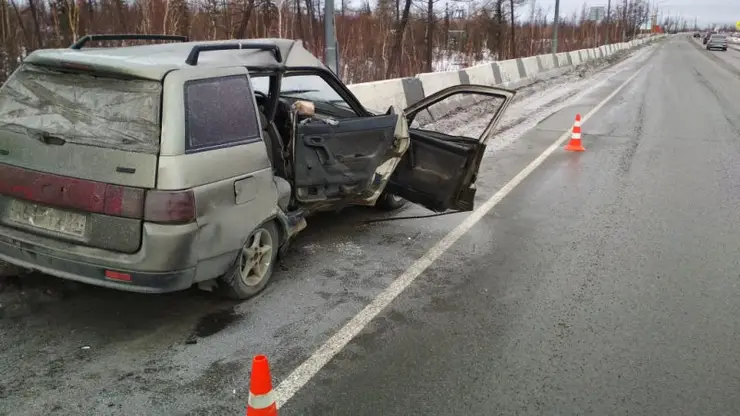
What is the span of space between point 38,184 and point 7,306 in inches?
36.5

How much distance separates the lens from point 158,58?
4.14 metres

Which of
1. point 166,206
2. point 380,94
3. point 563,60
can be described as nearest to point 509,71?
point 380,94

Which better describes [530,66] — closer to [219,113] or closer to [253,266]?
[253,266]

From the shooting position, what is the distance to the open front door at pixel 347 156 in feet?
15.6

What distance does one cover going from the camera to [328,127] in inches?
189

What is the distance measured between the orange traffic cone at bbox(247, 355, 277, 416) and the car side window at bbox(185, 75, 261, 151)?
5.49ft

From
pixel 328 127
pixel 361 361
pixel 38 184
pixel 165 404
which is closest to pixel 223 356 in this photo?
pixel 165 404

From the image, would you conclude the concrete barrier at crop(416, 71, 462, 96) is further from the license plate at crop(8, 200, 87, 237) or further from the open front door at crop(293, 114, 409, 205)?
the license plate at crop(8, 200, 87, 237)

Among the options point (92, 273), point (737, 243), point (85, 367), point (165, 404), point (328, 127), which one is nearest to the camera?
point (165, 404)

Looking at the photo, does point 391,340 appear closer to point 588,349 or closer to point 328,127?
point 588,349

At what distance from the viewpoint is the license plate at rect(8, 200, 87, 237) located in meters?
3.56

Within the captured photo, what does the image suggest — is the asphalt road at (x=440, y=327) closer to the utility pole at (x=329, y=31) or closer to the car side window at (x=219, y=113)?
the car side window at (x=219, y=113)

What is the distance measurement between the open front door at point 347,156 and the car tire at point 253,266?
0.56 metres

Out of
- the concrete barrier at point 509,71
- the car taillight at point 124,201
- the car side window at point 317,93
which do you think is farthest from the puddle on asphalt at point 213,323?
the concrete barrier at point 509,71
